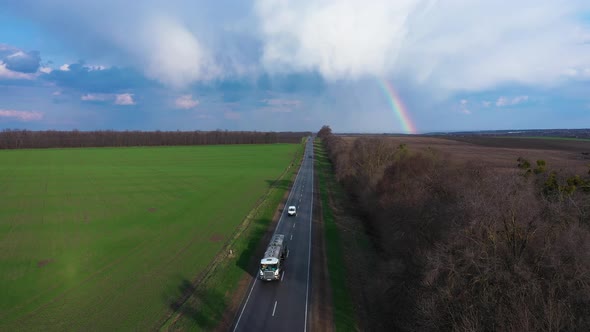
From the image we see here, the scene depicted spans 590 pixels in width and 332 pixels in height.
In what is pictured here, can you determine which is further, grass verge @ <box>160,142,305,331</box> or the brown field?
the brown field

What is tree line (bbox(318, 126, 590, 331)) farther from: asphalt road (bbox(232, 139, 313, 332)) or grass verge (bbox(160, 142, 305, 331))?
grass verge (bbox(160, 142, 305, 331))

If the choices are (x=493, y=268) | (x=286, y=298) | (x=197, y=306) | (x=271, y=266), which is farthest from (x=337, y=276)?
(x=493, y=268)

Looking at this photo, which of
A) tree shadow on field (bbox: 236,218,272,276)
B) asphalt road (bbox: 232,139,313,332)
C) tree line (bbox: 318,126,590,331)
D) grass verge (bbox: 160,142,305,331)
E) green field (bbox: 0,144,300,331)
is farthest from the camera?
tree shadow on field (bbox: 236,218,272,276)

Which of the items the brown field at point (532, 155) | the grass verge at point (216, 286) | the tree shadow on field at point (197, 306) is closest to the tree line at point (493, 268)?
the tree shadow on field at point (197, 306)

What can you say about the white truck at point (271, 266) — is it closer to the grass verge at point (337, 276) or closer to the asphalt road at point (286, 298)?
the asphalt road at point (286, 298)

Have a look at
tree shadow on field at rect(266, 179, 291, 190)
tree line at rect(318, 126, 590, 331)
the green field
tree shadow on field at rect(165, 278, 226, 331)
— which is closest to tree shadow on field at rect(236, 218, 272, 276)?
the green field

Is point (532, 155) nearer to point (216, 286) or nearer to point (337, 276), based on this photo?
point (337, 276)

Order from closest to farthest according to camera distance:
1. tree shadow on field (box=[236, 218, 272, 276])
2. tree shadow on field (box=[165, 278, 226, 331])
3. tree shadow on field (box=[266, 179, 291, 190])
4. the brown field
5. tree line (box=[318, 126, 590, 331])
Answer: tree line (box=[318, 126, 590, 331]) → tree shadow on field (box=[165, 278, 226, 331]) → tree shadow on field (box=[236, 218, 272, 276]) → the brown field → tree shadow on field (box=[266, 179, 291, 190])

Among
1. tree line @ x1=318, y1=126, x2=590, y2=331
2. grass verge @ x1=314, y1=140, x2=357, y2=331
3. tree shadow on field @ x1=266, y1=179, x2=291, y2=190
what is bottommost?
grass verge @ x1=314, y1=140, x2=357, y2=331
